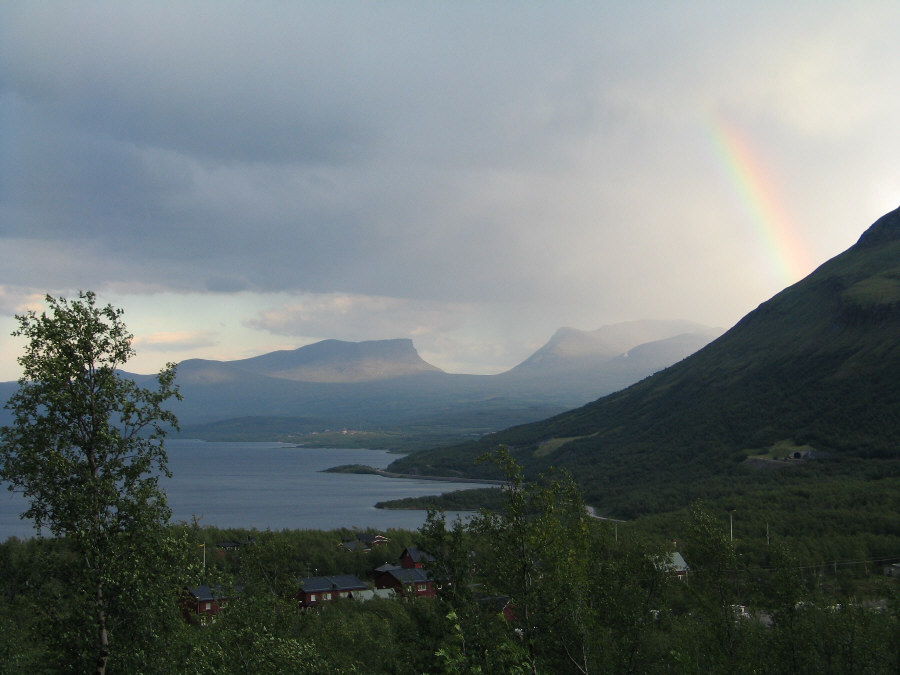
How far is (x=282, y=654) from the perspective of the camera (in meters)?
11.4

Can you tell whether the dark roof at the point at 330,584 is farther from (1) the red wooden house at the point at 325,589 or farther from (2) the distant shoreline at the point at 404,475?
(2) the distant shoreline at the point at 404,475

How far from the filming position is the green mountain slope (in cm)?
9756

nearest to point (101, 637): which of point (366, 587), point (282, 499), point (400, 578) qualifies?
point (400, 578)

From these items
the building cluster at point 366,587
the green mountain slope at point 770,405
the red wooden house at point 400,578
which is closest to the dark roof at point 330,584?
the building cluster at point 366,587

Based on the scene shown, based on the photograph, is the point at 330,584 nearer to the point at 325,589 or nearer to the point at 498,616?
the point at 325,589

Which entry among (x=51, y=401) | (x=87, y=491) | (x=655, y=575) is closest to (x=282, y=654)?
(x=87, y=491)

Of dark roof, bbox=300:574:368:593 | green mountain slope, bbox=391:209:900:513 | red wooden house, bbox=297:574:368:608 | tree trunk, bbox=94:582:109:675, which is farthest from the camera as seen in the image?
green mountain slope, bbox=391:209:900:513

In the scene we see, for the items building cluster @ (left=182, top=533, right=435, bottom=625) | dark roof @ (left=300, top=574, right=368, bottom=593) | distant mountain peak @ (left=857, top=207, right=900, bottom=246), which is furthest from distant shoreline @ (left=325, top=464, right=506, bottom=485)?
distant mountain peak @ (left=857, top=207, right=900, bottom=246)

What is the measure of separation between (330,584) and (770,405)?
9550 cm

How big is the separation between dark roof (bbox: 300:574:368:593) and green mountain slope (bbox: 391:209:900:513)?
54305 mm

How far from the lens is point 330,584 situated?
1941 inches

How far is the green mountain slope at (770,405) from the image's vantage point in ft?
320

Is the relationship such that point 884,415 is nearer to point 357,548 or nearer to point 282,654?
point 357,548

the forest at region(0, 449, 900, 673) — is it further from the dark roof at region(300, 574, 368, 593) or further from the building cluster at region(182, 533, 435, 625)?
the dark roof at region(300, 574, 368, 593)
